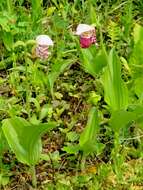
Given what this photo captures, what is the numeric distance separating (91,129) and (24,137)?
22 centimetres

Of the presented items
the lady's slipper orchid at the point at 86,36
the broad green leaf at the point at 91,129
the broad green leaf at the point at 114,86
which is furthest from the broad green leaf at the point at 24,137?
the lady's slipper orchid at the point at 86,36

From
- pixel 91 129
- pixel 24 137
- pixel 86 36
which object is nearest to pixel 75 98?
pixel 86 36

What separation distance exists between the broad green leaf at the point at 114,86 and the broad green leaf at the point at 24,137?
0.30 meters

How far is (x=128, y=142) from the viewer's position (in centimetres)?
187

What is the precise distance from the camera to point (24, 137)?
159 centimetres

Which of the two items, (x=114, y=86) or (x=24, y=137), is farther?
(x=114, y=86)

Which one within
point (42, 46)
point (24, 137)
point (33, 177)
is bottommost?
point (33, 177)

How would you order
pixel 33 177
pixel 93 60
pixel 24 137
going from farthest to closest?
pixel 93 60
pixel 33 177
pixel 24 137

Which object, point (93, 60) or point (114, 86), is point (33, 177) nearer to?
point (114, 86)

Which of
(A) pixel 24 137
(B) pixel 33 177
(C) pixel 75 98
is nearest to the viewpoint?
(A) pixel 24 137

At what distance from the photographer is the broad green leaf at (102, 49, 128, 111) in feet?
5.72

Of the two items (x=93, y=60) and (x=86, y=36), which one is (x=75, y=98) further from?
(x=86, y=36)

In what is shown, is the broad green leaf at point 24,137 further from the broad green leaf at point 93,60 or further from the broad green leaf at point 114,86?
the broad green leaf at point 93,60

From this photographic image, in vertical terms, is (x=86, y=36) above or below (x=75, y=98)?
above
